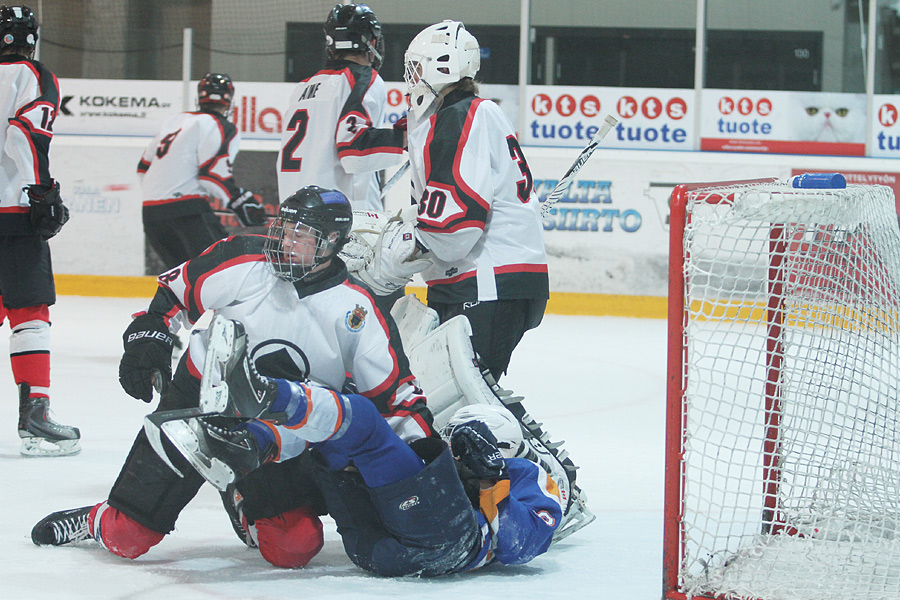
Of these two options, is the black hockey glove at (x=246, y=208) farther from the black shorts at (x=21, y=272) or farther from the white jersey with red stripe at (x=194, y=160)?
the black shorts at (x=21, y=272)

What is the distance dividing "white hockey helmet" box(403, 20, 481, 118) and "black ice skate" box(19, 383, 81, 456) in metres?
1.44

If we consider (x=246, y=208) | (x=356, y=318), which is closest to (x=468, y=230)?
(x=356, y=318)

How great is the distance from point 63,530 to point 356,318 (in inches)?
30.4

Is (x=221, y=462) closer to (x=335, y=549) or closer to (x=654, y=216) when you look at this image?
(x=335, y=549)

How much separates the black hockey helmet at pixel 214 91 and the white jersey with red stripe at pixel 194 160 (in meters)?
0.06

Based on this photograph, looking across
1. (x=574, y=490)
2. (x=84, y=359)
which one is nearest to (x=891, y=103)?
(x=84, y=359)

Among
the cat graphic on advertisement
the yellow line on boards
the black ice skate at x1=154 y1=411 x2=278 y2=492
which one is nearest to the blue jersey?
the black ice skate at x1=154 y1=411 x2=278 y2=492

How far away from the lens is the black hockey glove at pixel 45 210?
3.30m

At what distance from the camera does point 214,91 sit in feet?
17.8

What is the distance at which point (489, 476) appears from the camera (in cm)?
216

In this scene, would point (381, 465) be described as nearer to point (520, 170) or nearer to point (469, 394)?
point (469, 394)

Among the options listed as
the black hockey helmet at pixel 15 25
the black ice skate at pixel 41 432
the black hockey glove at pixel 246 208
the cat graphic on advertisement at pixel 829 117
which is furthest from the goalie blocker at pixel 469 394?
the cat graphic on advertisement at pixel 829 117

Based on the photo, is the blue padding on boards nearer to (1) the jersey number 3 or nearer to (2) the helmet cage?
(1) the jersey number 3

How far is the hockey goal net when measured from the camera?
2.00 m
